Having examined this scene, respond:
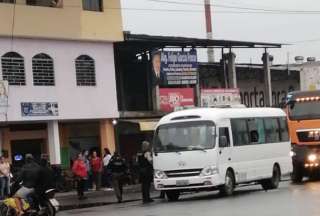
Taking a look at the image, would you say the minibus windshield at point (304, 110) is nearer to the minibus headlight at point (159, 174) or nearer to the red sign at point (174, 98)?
the minibus headlight at point (159, 174)

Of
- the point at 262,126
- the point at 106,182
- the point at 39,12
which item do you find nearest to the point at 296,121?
the point at 262,126

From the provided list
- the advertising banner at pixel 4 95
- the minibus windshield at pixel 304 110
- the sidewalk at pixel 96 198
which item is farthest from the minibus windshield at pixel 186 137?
the advertising banner at pixel 4 95

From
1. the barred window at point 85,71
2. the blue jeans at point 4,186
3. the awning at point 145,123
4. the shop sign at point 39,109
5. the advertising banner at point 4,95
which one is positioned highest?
the barred window at point 85,71

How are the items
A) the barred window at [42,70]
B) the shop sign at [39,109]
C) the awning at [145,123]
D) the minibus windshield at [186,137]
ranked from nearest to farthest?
the minibus windshield at [186,137] < the shop sign at [39,109] < the barred window at [42,70] < the awning at [145,123]

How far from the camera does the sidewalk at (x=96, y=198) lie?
78.5 feet

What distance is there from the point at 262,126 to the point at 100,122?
11.3 m

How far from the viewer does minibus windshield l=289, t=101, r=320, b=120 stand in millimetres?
26406

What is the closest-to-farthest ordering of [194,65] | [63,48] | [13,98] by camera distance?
[13,98]
[63,48]
[194,65]

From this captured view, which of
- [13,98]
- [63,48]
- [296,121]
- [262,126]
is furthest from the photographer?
[63,48]

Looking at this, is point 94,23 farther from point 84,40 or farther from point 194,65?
point 194,65

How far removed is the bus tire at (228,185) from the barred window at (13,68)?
11.6 metres

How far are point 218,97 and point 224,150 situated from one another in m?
15.4

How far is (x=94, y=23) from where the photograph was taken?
106 feet

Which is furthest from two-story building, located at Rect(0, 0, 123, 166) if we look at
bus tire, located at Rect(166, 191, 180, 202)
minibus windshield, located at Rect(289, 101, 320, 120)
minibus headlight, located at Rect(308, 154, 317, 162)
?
minibus headlight, located at Rect(308, 154, 317, 162)
